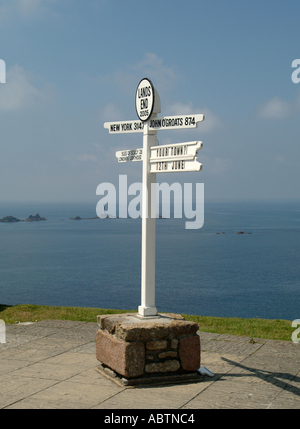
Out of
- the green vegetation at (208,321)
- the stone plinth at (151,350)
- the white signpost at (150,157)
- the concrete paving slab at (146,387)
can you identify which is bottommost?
the green vegetation at (208,321)

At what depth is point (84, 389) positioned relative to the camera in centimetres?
568

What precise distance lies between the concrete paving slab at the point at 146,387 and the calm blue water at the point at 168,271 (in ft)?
172

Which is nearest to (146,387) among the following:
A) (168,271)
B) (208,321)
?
(208,321)

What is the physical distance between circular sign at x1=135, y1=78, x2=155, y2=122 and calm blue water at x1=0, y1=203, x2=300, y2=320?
2151 inches

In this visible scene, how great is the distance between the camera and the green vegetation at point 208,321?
9.27m

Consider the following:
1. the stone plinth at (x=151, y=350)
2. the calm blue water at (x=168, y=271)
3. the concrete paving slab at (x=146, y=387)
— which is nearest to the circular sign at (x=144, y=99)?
the stone plinth at (x=151, y=350)

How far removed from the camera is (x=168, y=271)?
90.8m

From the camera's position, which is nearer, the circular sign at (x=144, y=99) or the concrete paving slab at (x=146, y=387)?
the concrete paving slab at (x=146, y=387)

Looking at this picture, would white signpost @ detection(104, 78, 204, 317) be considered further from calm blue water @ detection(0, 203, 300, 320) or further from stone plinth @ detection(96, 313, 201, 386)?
calm blue water @ detection(0, 203, 300, 320)

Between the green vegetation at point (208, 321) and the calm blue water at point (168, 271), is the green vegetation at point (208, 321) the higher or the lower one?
the higher one

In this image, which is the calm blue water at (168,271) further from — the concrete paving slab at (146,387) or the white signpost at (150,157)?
the white signpost at (150,157)

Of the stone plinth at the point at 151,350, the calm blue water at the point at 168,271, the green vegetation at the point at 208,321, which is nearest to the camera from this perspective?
the stone plinth at the point at 151,350

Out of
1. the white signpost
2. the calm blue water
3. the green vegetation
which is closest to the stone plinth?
the white signpost

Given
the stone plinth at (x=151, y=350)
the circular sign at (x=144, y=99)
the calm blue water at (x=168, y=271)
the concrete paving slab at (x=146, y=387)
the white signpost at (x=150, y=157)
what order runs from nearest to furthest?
→ 1. the concrete paving slab at (x=146, y=387)
2. the stone plinth at (x=151, y=350)
3. the white signpost at (x=150, y=157)
4. the circular sign at (x=144, y=99)
5. the calm blue water at (x=168, y=271)
